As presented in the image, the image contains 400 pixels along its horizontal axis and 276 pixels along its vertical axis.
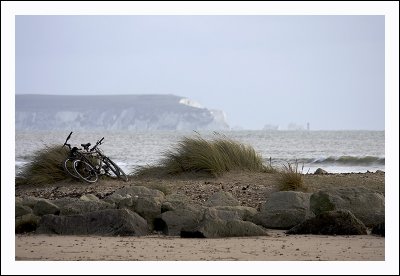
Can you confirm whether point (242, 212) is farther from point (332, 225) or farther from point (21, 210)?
point (21, 210)

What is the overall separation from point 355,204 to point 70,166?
18.8ft

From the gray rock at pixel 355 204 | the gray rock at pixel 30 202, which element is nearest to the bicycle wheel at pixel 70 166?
the gray rock at pixel 30 202

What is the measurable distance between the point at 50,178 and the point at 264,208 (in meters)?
5.06

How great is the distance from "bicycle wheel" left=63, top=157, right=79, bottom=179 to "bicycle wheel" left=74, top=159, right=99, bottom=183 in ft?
0.30

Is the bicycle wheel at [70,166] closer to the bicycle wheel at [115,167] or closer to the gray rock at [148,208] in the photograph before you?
the bicycle wheel at [115,167]

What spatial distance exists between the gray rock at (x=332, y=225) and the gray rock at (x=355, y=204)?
0.63 metres

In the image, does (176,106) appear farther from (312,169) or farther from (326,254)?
(326,254)

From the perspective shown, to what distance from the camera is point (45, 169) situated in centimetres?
1359

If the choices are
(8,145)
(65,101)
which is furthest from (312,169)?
(65,101)

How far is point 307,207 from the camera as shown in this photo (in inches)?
374

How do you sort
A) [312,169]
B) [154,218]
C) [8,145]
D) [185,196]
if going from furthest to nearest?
[312,169], [185,196], [154,218], [8,145]

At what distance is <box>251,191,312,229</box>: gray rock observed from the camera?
9.14 m

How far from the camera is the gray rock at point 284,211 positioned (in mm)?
9141

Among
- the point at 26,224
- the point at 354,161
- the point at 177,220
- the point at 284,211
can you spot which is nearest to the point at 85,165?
the point at 26,224
